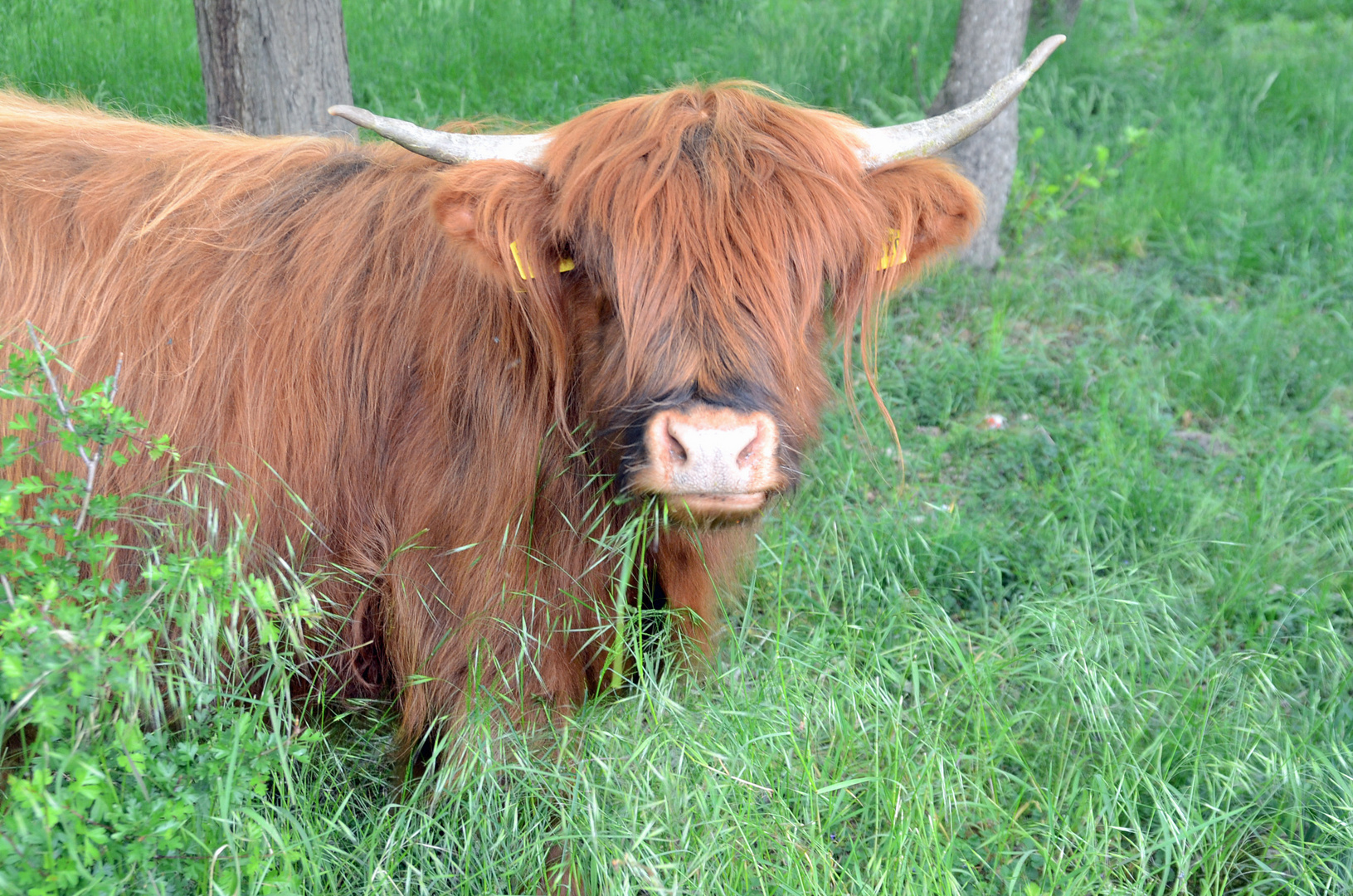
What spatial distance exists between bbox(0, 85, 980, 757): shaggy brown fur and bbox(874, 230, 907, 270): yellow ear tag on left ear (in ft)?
0.06

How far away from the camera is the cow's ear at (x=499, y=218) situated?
2121 mm

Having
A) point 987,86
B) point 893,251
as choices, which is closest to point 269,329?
point 893,251

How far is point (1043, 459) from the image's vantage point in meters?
3.72

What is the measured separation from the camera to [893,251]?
7.78 feet

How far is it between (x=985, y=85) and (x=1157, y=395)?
5.38ft

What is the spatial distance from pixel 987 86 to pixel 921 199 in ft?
8.56

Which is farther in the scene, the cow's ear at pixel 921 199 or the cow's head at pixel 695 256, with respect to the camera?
the cow's ear at pixel 921 199

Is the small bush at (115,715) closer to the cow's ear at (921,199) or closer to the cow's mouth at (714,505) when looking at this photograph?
the cow's mouth at (714,505)

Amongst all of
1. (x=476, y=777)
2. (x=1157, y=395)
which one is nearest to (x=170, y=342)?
(x=476, y=777)

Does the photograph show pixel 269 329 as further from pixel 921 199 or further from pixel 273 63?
pixel 273 63

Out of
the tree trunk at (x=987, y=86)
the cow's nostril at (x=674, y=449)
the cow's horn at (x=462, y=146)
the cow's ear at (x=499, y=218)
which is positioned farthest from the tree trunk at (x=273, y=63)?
the tree trunk at (x=987, y=86)

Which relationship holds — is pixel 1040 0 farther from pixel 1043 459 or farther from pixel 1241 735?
pixel 1241 735

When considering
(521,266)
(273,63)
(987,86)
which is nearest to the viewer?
(521,266)

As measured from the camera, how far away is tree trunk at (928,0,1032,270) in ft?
14.9
